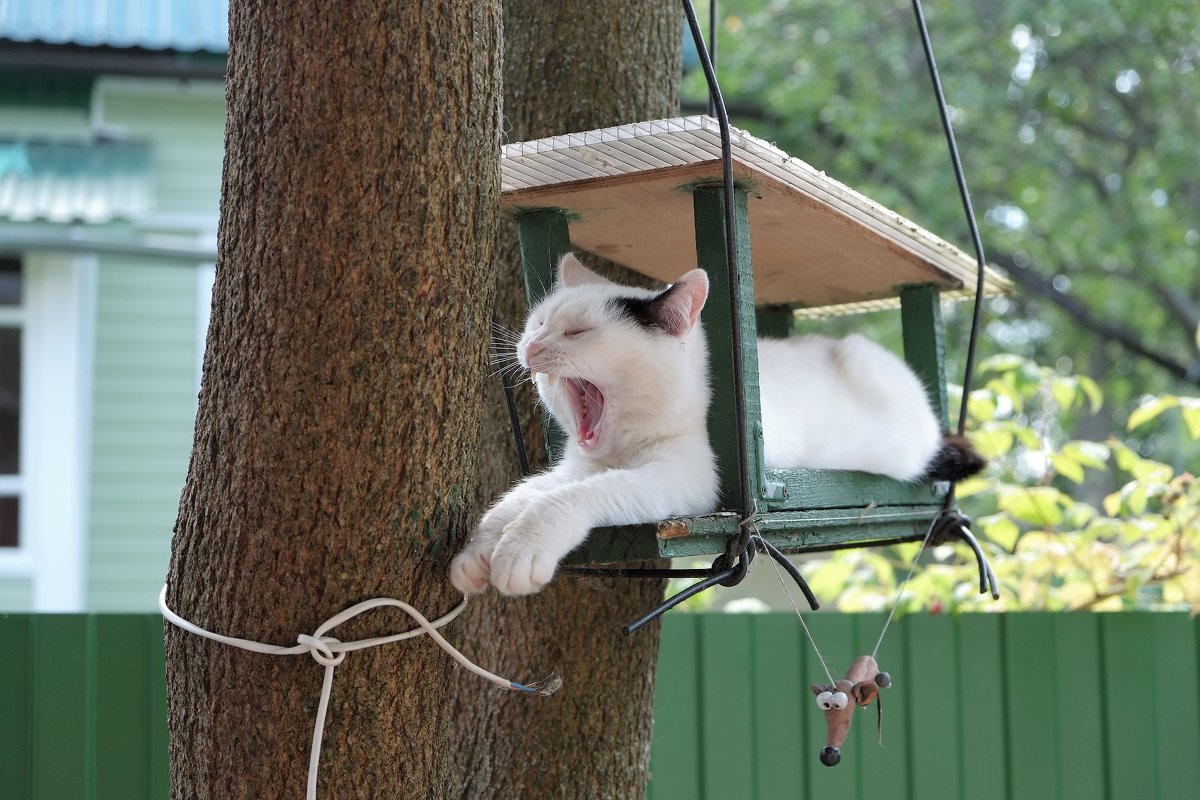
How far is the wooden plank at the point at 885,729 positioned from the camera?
2.77 metres

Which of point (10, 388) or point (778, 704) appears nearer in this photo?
point (778, 704)

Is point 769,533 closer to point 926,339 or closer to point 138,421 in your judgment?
point 926,339

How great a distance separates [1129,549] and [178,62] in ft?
15.0

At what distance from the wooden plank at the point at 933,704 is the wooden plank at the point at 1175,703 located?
1.71 feet

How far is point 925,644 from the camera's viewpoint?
2.84 metres

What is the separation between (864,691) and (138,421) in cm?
487

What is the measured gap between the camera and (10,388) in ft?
19.1

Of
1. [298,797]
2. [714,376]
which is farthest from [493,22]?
[298,797]

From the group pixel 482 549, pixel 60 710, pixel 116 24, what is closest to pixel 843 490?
pixel 482 549

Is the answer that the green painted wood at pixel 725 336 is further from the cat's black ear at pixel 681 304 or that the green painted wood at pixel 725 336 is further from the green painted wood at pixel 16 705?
the green painted wood at pixel 16 705

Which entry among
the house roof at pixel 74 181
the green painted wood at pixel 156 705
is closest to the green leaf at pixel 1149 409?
the green painted wood at pixel 156 705

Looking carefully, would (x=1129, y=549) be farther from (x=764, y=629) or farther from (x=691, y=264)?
(x=691, y=264)

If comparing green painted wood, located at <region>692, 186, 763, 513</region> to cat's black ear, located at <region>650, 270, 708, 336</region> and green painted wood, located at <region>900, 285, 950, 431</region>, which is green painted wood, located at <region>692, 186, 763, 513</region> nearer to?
cat's black ear, located at <region>650, 270, 708, 336</region>

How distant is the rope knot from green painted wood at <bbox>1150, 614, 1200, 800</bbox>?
235 centimetres
